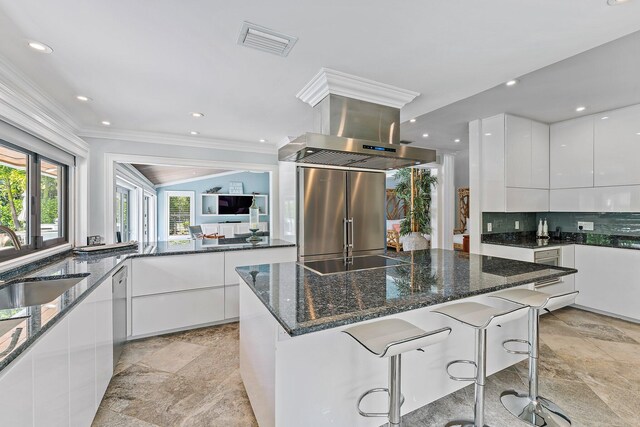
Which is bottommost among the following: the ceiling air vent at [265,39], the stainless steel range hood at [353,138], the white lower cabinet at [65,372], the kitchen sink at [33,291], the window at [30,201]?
the white lower cabinet at [65,372]

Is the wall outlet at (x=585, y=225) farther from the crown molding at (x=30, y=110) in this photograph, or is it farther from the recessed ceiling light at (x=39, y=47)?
the crown molding at (x=30, y=110)

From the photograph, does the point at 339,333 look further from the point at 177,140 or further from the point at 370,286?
the point at 177,140

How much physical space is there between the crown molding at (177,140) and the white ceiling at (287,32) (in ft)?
2.61

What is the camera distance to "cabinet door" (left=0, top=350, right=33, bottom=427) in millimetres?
894

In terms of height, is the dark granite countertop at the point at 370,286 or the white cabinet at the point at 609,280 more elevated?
the dark granite countertop at the point at 370,286

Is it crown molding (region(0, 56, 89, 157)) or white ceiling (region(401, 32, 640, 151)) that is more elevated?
white ceiling (region(401, 32, 640, 151))

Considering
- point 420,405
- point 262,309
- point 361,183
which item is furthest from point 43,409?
point 361,183

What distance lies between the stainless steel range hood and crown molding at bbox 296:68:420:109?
39 mm

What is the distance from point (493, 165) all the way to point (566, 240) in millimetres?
1557

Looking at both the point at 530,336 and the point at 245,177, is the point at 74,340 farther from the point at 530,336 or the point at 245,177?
the point at 245,177

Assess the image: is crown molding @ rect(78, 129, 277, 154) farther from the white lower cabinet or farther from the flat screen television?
the flat screen television

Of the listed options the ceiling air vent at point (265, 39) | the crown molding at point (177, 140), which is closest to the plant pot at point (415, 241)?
the crown molding at point (177, 140)

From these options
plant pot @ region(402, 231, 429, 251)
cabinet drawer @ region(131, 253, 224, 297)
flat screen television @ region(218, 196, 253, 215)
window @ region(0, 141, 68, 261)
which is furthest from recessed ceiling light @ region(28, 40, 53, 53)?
flat screen television @ region(218, 196, 253, 215)

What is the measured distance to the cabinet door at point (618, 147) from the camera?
124 inches
